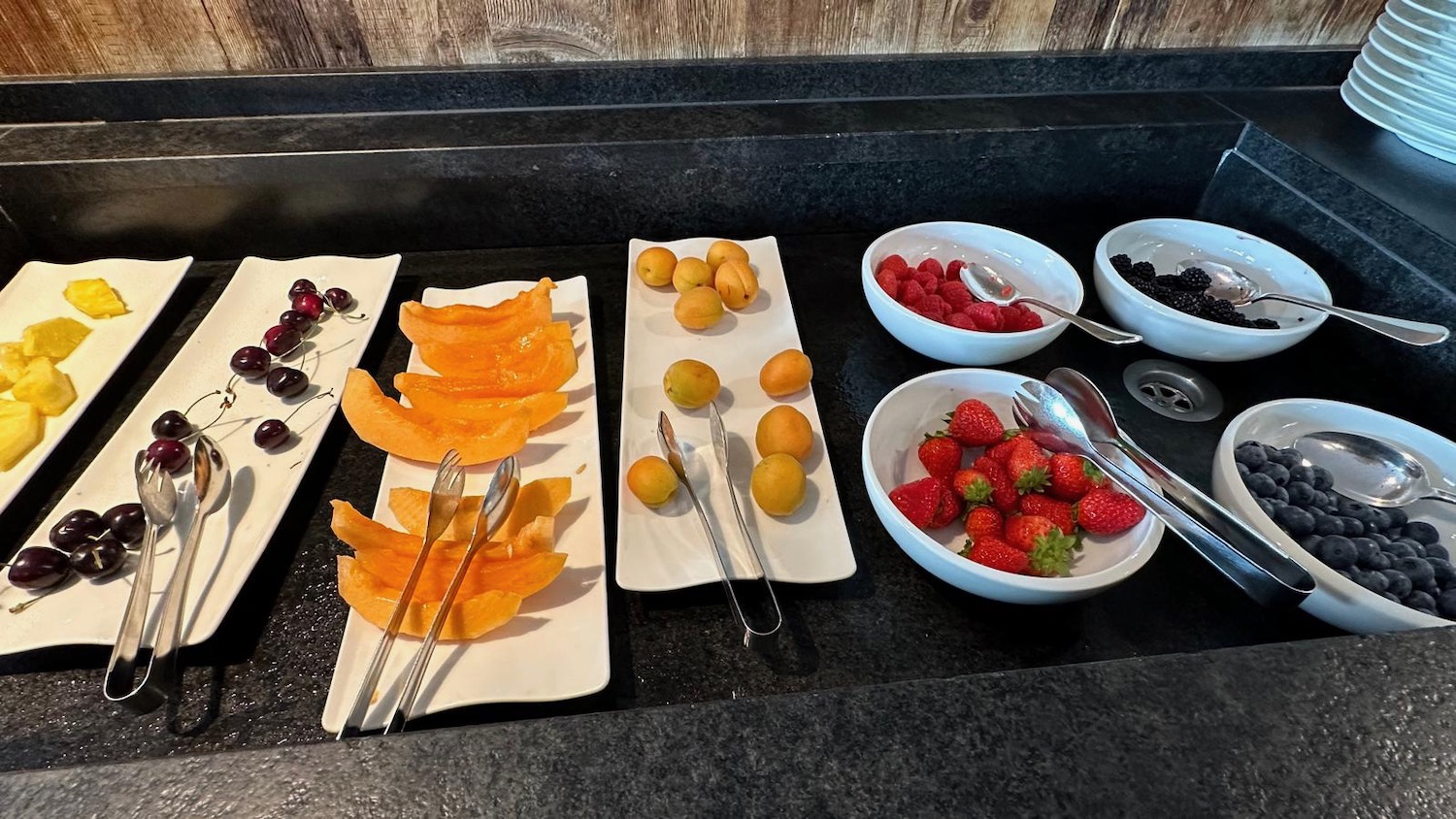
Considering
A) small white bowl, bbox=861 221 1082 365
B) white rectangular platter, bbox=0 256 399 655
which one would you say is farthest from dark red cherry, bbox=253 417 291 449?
small white bowl, bbox=861 221 1082 365

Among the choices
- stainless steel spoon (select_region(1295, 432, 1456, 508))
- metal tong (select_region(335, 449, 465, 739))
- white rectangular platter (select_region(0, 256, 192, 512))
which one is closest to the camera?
metal tong (select_region(335, 449, 465, 739))

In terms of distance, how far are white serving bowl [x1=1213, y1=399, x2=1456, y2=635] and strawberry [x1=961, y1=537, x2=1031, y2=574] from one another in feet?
0.88

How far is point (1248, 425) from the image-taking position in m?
0.91

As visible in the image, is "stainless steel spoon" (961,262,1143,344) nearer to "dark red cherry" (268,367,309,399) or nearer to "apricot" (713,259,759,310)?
"apricot" (713,259,759,310)

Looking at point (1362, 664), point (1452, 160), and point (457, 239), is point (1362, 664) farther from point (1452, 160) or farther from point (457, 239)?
point (457, 239)

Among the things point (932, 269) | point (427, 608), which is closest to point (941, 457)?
point (932, 269)

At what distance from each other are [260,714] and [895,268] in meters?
1.00

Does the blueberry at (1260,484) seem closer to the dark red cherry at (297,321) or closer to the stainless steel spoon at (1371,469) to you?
the stainless steel spoon at (1371,469)

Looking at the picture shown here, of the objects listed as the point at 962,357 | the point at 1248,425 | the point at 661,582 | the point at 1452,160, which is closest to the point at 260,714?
the point at 661,582

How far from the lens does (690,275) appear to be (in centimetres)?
114

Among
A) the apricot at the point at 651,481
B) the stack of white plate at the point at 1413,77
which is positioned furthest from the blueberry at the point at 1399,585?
the stack of white plate at the point at 1413,77

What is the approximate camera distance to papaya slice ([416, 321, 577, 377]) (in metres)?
1.02

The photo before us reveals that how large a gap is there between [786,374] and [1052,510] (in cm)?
38

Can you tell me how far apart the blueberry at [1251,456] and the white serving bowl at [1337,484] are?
0.04 feet
